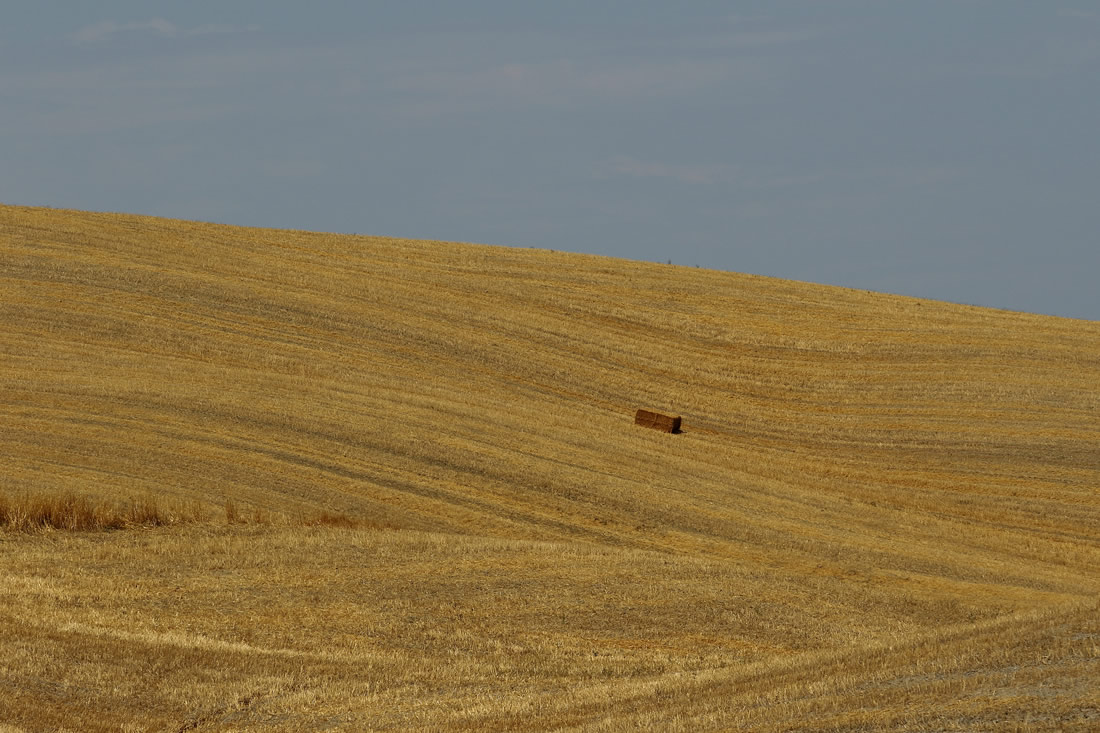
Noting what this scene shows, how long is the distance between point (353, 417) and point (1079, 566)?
1362 centimetres

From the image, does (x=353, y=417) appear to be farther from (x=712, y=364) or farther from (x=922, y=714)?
(x=922, y=714)

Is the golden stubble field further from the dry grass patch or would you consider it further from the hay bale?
the hay bale

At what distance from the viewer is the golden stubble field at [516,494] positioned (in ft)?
40.4

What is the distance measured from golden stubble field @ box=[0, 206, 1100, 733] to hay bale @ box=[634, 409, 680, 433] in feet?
2.07

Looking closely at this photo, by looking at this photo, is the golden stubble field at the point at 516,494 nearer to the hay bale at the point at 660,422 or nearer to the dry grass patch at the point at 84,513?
the dry grass patch at the point at 84,513

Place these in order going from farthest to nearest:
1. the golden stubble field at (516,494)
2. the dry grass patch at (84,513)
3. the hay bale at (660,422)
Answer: the hay bale at (660,422), the dry grass patch at (84,513), the golden stubble field at (516,494)

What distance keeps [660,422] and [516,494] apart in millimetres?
7573

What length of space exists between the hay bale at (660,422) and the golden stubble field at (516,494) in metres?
0.63

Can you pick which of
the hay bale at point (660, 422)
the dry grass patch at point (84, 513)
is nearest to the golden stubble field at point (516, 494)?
the dry grass patch at point (84, 513)

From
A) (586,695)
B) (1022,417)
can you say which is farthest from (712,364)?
(586,695)

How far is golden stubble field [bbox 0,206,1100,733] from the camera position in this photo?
12.3 m

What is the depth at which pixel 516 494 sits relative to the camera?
23.2 meters

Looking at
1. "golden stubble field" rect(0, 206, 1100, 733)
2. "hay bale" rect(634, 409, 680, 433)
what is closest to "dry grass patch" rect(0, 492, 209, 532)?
"golden stubble field" rect(0, 206, 1100, 733)

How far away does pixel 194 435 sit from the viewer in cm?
2342
